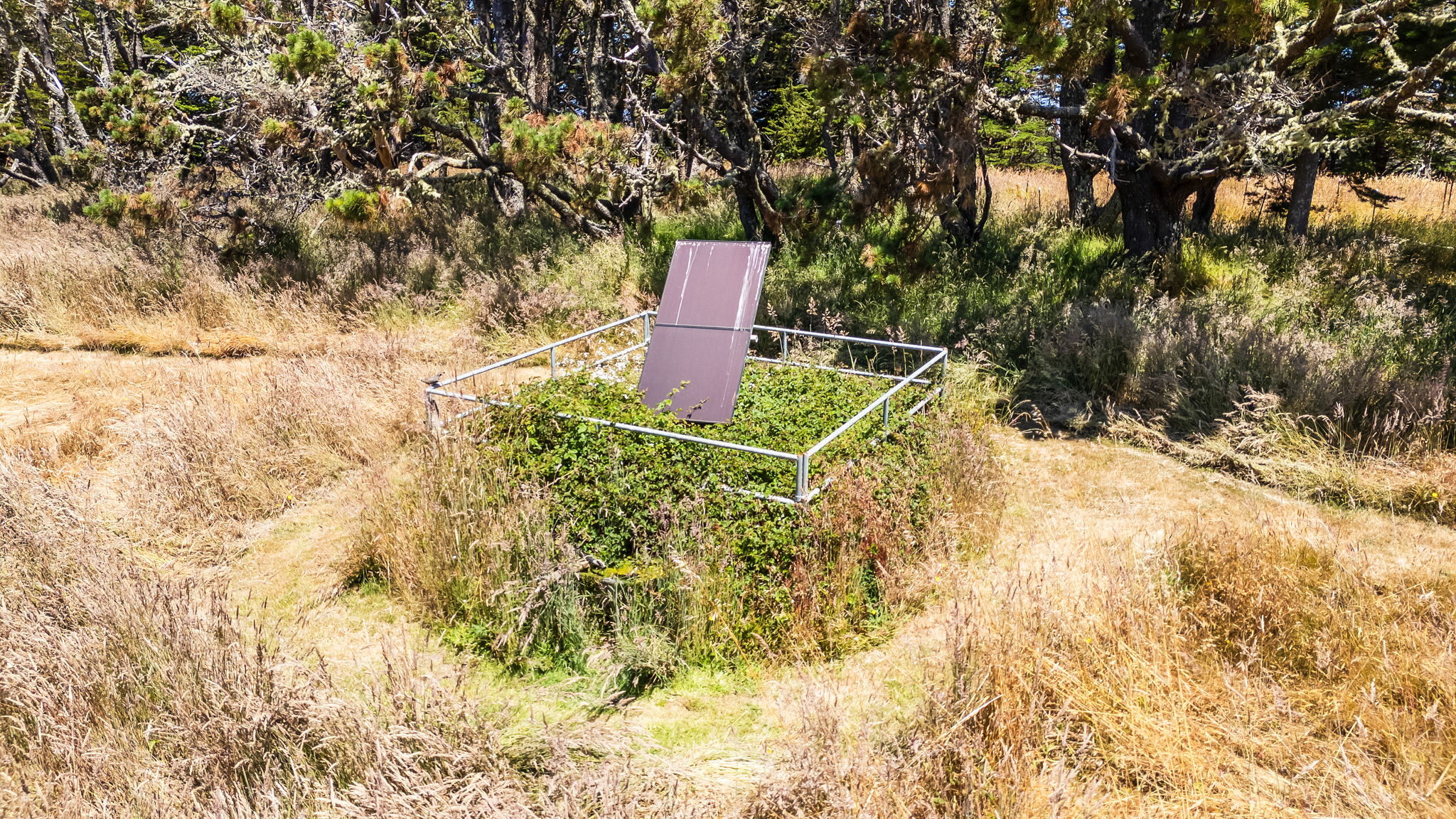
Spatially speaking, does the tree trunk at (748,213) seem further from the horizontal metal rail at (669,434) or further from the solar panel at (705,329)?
the horizontal metal rail at (669,434)

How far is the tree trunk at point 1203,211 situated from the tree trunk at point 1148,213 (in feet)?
4.33

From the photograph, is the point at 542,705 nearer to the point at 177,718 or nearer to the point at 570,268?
the point at 177,718

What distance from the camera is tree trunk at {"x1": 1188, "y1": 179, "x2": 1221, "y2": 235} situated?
422 inches

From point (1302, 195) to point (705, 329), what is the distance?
31.0ft

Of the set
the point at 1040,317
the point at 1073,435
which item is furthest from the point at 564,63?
the point at 1073,435

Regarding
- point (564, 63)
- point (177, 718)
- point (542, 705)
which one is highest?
point (564, 63)

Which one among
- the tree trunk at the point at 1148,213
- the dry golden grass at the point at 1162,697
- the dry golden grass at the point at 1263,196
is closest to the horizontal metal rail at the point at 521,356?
the dry golden grass at the point at 1162,697

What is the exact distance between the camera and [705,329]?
6312mm

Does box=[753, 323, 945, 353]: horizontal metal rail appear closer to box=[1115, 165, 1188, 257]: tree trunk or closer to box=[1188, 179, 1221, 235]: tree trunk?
box=[1115, 165, 1188, 257]: tree trunk

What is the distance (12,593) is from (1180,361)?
335 inches

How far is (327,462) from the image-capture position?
662 cm

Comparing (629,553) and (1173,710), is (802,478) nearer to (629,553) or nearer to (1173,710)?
(629,553)

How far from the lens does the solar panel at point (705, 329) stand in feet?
19.7

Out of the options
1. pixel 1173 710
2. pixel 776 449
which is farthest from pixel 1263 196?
pixel 1173 710
